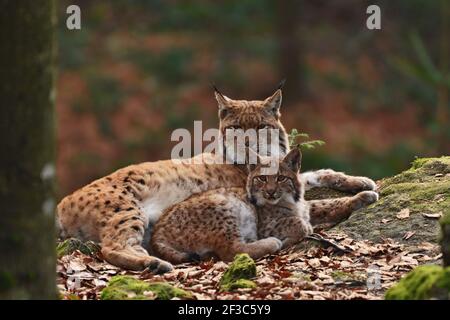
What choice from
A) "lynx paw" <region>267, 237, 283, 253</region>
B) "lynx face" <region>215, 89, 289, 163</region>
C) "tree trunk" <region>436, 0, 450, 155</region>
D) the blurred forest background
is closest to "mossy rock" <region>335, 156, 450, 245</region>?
"lynx paw" <region>267, 237, 283, 253</region>

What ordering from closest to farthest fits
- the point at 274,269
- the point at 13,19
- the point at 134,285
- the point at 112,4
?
the point at 13,19 → the point at 134,285 → the point at 274,269 → the point at 112,4

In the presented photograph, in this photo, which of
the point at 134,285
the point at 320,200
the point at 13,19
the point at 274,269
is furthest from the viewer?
the point at 320,200

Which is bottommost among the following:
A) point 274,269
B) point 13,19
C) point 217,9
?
point 274,269

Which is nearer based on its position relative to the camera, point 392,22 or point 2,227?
point 2,227

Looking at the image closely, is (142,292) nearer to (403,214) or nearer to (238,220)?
(238,220)

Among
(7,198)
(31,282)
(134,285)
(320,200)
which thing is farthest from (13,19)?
(320,200)

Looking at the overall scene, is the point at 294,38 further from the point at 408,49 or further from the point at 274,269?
the point at 274,269

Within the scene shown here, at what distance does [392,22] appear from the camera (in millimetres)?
21109

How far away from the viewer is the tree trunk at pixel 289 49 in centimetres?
1866

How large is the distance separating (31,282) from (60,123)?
13.5 m

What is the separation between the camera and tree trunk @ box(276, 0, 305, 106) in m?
18.7

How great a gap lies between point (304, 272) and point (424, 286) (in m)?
1.40

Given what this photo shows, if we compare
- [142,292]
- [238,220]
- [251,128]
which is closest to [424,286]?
[142,292]

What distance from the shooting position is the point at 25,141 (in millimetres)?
4699
